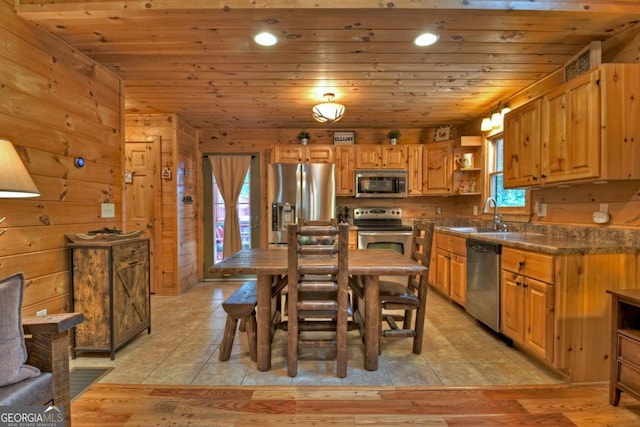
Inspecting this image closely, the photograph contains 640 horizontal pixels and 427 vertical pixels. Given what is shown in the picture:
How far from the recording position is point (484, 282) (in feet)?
9.23

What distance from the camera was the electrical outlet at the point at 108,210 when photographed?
2756 millimetres

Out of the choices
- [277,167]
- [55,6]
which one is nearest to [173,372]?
[55,6]

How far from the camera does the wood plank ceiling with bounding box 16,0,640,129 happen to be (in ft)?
6.40

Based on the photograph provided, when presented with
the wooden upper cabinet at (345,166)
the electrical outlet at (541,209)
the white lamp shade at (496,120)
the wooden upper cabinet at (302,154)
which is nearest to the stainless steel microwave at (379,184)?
the wooden upper cabinet at (345,166)

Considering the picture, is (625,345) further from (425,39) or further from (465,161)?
(465,161)

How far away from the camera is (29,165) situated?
204cm

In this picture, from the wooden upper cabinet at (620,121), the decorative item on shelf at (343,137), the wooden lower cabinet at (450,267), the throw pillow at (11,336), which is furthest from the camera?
the decorative item on shelf at (343,137)

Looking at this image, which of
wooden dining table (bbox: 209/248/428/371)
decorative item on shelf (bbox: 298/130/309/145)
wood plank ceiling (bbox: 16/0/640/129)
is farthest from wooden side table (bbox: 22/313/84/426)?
decorative item on shelf (bbox: 298/130/309/145)

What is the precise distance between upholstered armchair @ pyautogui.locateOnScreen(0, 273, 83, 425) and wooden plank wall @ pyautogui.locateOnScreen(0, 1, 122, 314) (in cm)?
96

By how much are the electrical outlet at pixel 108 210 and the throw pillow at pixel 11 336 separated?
170 cm

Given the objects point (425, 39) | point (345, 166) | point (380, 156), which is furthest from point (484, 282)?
point (345, 166)

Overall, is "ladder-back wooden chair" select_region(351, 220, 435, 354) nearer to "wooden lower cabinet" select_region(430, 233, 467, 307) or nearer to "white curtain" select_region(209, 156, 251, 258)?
"wooden lower cabinet" select_region(430, 233, 467, 307)

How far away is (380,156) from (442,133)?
A: 1038 mm

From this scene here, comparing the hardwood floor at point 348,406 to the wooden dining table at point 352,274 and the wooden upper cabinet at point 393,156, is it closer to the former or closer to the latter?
the wooden dining table at point 352,274
